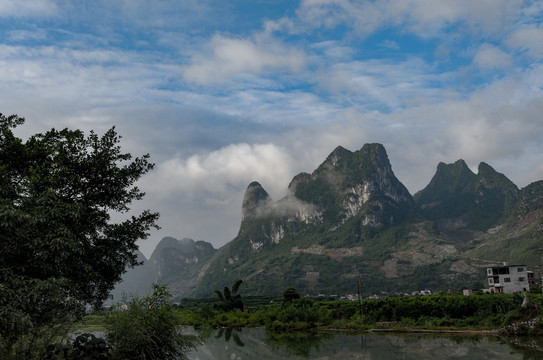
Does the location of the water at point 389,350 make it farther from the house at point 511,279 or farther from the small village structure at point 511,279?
the house at point 511,279

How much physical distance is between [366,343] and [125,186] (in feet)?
64.5

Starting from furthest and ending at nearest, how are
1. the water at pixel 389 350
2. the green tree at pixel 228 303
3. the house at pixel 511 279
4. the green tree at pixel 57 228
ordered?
the green tree at pixel 228 303 → the house at pixel 511 279 → the water at pixel 389 350 → the green tree at pixel 57 228

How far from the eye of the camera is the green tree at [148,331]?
14.0 metres

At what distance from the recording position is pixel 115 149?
17.9m

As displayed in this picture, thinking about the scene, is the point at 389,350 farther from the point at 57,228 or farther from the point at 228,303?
the point at 228,303

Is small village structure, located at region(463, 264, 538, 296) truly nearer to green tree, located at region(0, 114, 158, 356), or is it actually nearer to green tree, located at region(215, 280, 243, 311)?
green tree, located at region(215, 280, 243, 311)

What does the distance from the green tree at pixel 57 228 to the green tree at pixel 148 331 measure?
1.57 metres

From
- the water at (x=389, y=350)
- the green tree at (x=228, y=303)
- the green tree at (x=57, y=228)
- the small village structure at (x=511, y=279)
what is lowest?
the green tree at (x=228, y=303)

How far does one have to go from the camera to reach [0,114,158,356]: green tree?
37.7 feet

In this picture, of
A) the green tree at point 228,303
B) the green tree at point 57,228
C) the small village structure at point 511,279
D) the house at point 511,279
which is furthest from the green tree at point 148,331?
the house at point 511,279

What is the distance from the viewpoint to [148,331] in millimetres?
14578

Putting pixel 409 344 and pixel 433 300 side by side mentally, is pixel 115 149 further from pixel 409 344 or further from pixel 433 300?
pixel 433 300

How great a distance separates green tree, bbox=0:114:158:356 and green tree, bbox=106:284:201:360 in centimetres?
157

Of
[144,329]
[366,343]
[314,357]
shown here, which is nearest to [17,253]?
[144,329]
